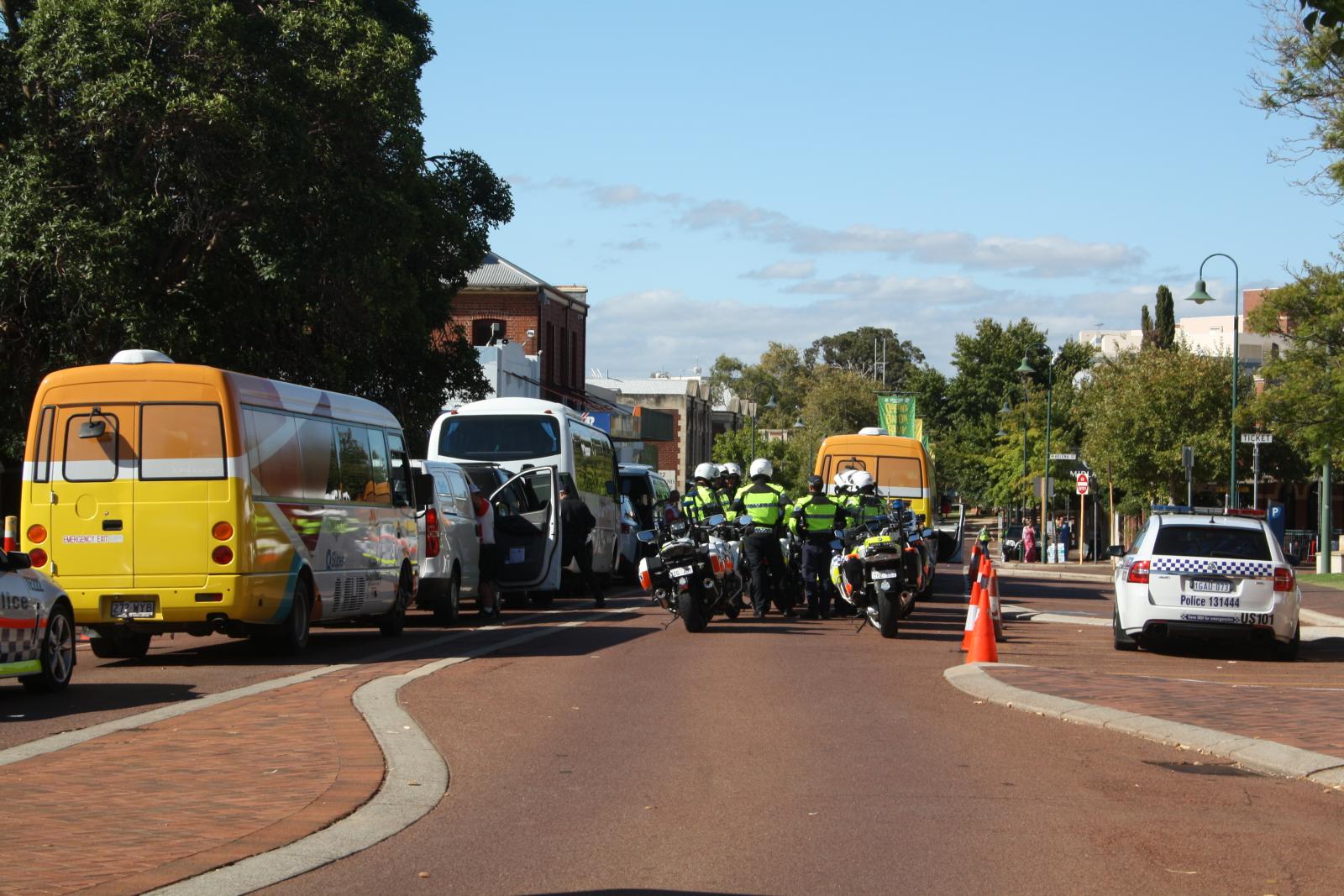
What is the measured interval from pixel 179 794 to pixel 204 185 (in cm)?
1859

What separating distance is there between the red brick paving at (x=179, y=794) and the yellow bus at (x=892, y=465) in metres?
18.9

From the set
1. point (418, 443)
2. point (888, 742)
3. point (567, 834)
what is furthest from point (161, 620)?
point (418, 443)

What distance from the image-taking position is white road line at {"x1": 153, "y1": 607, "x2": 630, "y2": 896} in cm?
636

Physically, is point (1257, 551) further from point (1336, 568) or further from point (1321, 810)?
point (1336, 568)

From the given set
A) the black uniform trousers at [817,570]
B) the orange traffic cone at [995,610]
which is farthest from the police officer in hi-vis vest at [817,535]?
the orange traffic cone at [995,610]

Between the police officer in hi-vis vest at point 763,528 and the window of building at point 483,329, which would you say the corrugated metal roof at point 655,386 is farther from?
the police officer in hi-vis vest at point 763,528

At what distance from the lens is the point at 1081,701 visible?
39.3 ft

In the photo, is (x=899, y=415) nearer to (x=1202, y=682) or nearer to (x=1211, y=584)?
(x=1211, y=584)

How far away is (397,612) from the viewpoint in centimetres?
1884

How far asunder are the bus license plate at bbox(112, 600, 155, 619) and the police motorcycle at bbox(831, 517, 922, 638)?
25.1ft

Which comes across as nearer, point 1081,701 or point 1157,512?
point 1081,701

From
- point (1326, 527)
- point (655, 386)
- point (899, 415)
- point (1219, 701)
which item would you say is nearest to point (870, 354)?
point (655, 386)

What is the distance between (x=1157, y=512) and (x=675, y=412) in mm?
87862

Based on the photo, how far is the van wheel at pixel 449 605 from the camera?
20.8m
